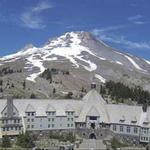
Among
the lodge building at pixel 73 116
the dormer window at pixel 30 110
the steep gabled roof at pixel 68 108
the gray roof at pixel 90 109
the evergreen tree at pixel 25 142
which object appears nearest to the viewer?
the evergreen tree at pixel 25 142

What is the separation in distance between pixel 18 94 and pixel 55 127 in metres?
80.4

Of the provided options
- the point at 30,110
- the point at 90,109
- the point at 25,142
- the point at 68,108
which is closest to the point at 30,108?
the point at 30,110

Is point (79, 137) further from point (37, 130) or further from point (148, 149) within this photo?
point (148, 149)

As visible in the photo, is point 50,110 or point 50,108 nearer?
point 50,110

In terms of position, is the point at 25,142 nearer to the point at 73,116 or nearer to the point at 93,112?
the point at 73,116

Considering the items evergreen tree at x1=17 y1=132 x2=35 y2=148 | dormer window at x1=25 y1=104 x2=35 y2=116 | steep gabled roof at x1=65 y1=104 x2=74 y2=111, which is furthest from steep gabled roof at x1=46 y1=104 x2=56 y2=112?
evergreen tree at x1=17 y1=132 x2=35 y2=148

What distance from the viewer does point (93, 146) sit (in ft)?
277

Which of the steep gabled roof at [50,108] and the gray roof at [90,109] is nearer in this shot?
the gray roof at [90,109]

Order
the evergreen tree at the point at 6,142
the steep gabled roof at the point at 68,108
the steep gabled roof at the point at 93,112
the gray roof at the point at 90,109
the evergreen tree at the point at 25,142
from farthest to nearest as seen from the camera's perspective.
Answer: the steep gabled roof at the point at 68,108 < the steep gabled roof at the point at 93,112 < the gray roof at the point at 90,109 < the evergreen tree at the point at 6,142 < the evergreen tree at the point at 25,142

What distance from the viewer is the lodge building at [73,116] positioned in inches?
3984

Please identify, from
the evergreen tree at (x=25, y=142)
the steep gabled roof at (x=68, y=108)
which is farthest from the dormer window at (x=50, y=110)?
the evergreen tree at (x=25, y=142)

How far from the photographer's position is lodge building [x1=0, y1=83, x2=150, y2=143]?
101 meters

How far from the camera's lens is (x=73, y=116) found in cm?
10750

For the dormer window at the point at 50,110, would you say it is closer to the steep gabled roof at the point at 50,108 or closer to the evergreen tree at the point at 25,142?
the steep gabled roof at the point at 50,108
